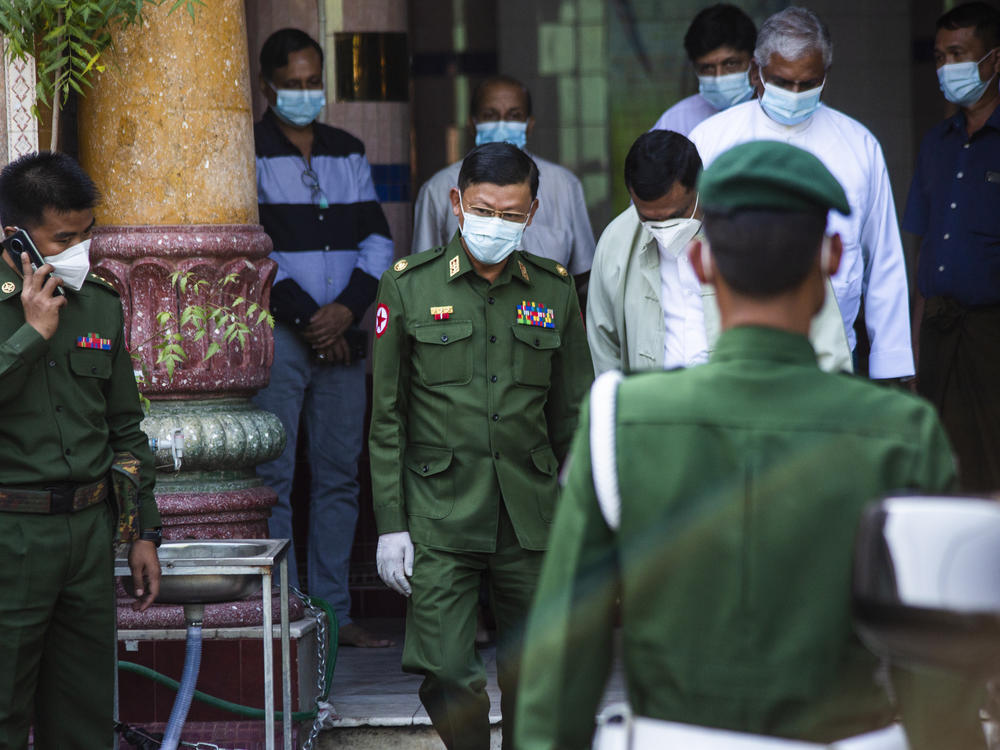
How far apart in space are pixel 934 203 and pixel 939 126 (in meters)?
0.35

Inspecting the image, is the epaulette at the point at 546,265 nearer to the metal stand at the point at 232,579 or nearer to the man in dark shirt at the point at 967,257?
the metal stand at the point at 232,579

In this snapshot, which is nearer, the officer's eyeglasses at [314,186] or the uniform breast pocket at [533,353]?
the uniform breast pocket at [533,353]

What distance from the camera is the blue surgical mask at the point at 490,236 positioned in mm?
4082

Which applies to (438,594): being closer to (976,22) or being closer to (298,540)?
(298,540)

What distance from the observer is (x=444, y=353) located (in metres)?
4.14

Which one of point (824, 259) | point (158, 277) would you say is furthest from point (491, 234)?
point (824, 259)

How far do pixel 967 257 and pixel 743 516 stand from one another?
3.89 metres

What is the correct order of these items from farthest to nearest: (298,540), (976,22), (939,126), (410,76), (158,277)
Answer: (410,76) < (298,540) < (939,126) < (976,22) < (158,277)

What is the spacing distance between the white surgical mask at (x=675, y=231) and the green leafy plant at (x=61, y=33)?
1730mm

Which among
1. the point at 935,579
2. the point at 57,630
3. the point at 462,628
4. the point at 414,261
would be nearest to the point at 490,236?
the point at 414,261

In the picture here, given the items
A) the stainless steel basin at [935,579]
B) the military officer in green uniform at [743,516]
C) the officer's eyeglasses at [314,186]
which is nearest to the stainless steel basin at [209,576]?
the officer's eyeglasses at [314,186]

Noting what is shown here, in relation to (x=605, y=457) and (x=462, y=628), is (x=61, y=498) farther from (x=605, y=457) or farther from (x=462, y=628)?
(x=605, y=457)

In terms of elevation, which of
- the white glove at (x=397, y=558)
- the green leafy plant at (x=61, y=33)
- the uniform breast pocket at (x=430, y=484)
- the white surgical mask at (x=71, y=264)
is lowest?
the white glove at (x=397, y=558)

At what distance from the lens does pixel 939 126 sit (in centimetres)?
579
